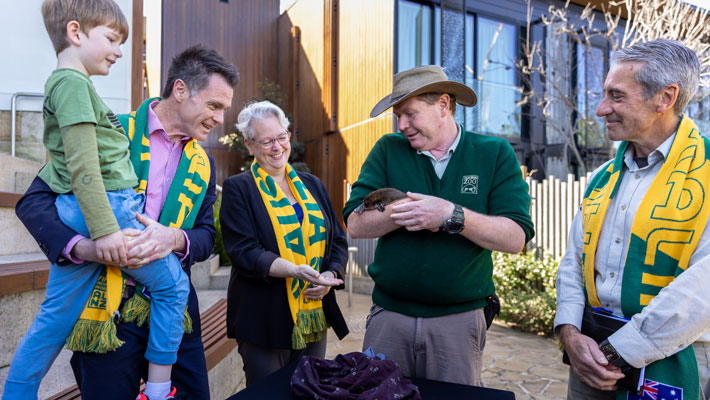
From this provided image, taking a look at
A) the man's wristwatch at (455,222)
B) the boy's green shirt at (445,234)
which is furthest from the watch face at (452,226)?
the boy's green shirt at (445,234)

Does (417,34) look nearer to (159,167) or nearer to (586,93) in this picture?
(586,93)

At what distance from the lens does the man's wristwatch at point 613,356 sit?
1.64 m

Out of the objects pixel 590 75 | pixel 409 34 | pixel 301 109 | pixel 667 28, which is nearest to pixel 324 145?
pixel 301 109

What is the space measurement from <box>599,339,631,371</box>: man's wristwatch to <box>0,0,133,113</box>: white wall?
5390mm

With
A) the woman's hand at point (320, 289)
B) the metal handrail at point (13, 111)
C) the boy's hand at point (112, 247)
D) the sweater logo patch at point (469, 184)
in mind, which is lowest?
the woman's hand at point (320, 289)

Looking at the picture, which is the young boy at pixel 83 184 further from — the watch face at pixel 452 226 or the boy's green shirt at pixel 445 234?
the watch face at pixel 452 226

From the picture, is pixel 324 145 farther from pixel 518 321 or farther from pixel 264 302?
pixel 264 302

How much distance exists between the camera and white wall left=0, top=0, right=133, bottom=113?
202 inches

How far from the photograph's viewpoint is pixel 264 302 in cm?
240

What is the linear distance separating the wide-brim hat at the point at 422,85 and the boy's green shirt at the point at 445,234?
0.62ft

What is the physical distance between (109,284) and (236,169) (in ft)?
42.8

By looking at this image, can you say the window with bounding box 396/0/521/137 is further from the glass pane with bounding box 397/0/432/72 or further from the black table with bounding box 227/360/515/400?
the black table with bounding box 227/360/515/400

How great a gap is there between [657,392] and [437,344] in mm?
756

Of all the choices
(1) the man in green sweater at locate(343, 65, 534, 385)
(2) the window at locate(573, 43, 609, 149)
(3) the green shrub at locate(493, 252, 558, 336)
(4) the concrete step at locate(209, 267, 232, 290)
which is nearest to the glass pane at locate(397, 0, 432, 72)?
(2) the window at locate(573, 43, 609, 149)
